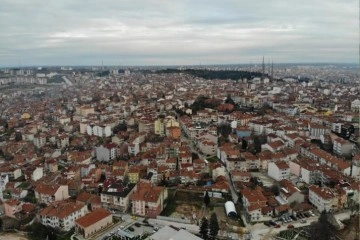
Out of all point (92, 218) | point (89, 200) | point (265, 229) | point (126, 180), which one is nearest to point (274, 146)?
point (126, 180)

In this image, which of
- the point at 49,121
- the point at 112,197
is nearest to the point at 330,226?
the point at 112,197

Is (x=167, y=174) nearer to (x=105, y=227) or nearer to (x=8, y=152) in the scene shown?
(x=105, y=227)

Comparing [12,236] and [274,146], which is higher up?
[274,146]

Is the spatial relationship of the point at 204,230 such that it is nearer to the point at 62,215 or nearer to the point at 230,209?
the point at 230,209

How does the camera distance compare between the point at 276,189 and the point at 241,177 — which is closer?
the point at 276,189

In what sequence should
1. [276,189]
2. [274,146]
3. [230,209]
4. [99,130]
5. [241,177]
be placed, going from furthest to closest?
1. [99,130]
2. [274,146]
3. [241,177]
4. [276,189]
5. [230,209]

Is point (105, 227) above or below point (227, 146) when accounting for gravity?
below
